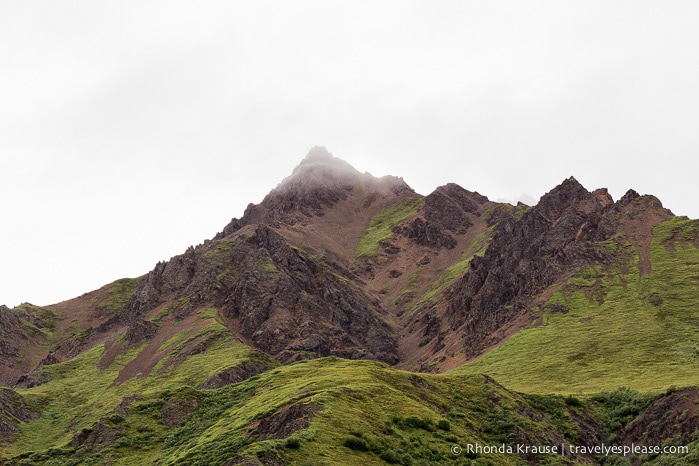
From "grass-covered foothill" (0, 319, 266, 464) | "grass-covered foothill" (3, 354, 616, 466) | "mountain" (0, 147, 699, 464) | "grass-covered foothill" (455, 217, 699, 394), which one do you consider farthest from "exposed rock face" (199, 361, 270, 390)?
"grass-covered foothill" (455, 217, 699, 394)

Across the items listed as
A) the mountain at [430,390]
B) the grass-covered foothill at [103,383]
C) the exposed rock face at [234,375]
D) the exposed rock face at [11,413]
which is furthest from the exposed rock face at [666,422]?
the exposed rock face at [11,413]

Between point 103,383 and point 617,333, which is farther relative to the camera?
point 103,383

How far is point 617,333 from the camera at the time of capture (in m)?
148

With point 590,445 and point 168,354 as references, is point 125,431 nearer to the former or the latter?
point 590,445

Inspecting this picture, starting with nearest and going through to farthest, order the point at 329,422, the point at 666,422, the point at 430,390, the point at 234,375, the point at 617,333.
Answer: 1. the point at 329,422
2. the point at 430,390
3. the point at 666,422
4. the point at 617,333
5. the point at 234,375

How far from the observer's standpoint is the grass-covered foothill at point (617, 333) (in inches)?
4978

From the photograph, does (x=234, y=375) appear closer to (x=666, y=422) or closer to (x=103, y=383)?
(x=103, y=383)

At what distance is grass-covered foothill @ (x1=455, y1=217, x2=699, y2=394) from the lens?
415ft

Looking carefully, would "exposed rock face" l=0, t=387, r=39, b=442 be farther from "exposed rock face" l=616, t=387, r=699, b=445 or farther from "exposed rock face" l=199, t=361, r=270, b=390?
"exposed rock face" l=616, t=387, r=699, b=445

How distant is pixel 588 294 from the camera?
177 metres

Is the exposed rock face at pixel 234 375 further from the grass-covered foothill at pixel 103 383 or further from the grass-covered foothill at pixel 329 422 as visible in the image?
the grass-covered foothill at pixel 329 422

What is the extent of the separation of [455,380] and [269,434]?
3911 cm

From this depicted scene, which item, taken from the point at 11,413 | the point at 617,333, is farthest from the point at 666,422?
the point at 11,413

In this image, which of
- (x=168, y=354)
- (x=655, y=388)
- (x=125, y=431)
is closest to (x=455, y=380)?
(x=655, y=388)
